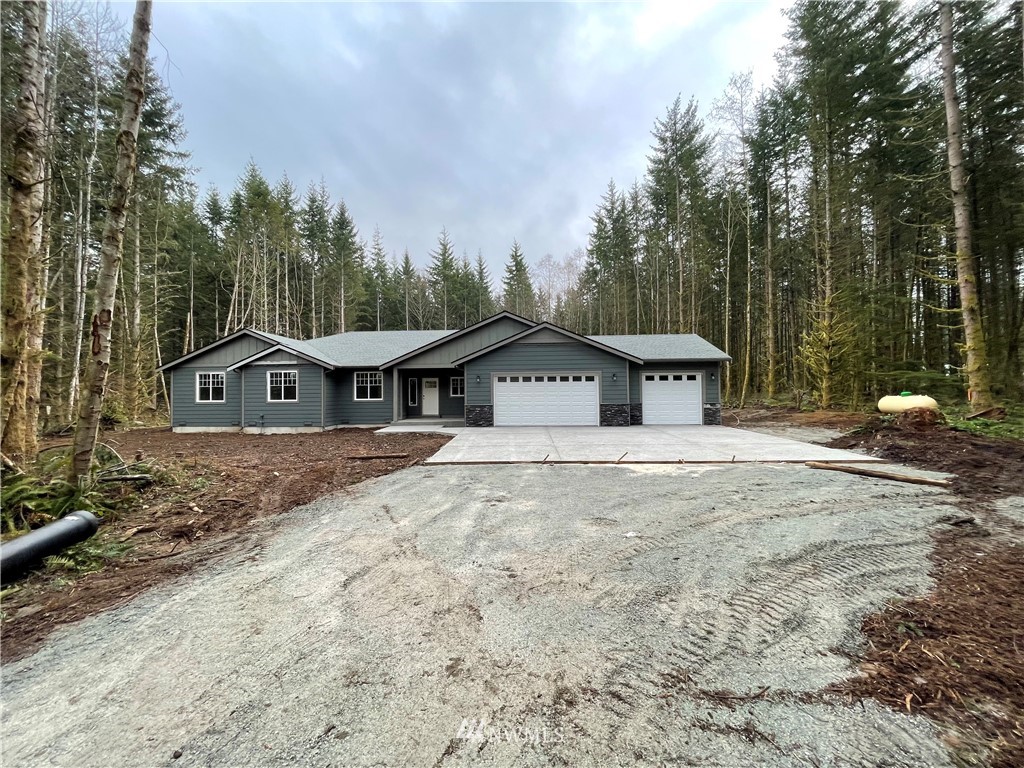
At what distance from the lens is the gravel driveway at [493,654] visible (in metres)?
1.53

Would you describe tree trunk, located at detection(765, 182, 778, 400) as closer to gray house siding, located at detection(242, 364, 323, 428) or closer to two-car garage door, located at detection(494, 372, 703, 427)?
two-car garage door, located at detection(494, 372, 703, 427)

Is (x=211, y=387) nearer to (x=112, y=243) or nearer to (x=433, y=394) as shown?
(x=433, y=394)

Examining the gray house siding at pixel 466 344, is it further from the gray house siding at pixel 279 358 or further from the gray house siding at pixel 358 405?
the gray house siding at pixel 279 358

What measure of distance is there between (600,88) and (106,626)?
15.5 m

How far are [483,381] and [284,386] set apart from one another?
713cm

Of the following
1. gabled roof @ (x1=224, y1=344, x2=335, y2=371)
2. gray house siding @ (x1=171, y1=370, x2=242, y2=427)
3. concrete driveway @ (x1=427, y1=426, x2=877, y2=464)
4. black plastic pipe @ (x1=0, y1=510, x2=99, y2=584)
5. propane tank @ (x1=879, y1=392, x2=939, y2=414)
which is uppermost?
gabled roof @ (x1=224, y1=344, x2=335, y2=371)

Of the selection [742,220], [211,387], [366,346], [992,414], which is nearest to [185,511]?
[211,387]

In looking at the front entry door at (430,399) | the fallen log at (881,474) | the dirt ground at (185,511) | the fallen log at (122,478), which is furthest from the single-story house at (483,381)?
the fallen log at (122,478)

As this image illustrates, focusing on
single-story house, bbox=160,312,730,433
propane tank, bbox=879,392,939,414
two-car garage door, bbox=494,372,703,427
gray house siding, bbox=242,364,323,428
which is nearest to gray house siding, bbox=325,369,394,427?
single-story house, bbox=160,312,730,433

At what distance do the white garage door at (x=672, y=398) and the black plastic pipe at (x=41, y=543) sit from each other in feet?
44.0

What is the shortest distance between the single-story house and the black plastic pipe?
412 inches

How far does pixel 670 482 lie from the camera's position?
19.0 ft

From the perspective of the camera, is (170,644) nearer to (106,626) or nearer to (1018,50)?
(106,626)

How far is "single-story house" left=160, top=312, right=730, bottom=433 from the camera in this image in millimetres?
13750
